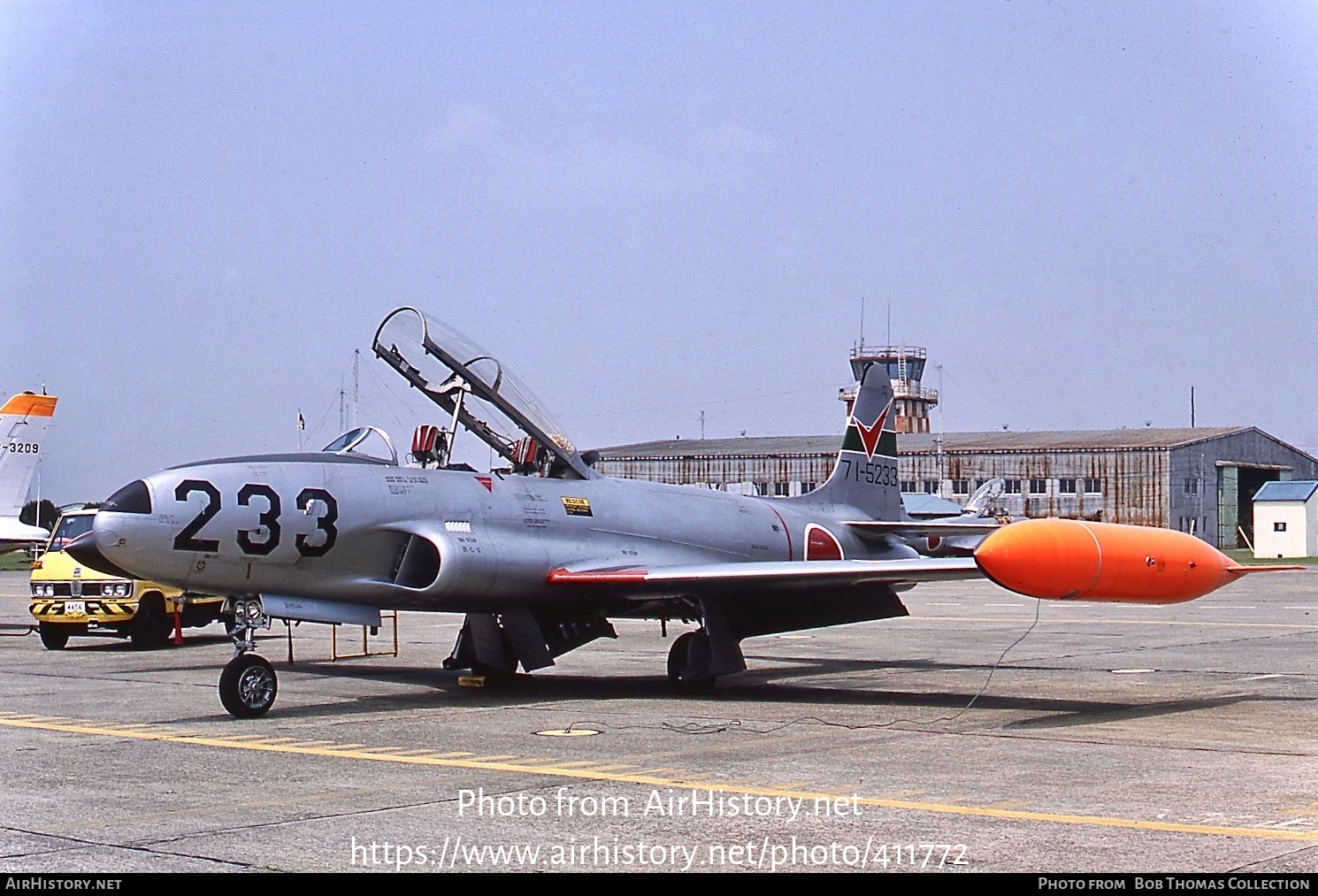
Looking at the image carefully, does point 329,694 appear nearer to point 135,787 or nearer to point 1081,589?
point 135,787

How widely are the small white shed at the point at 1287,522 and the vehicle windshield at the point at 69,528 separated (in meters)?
55.5

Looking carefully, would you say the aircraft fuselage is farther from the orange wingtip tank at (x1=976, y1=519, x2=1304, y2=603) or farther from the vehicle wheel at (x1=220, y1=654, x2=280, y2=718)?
the orange wingtip tank at (x1=976, y1=519, x2=1304, y2=603)

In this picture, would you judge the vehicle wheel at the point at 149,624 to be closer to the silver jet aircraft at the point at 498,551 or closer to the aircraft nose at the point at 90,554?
the silver jet aircraft at the point at 498,551

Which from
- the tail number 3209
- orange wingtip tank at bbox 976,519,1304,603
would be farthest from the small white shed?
the tail number 3209

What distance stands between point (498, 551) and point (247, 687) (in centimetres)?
283

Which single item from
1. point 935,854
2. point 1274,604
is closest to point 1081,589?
point 935,854

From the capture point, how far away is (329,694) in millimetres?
15266

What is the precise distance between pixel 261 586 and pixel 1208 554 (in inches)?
334

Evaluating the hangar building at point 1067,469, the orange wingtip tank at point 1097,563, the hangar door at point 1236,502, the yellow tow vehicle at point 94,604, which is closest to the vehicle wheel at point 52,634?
the yellow tow vehicle at point 94,604

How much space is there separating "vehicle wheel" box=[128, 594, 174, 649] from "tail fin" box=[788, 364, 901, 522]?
32.8ft

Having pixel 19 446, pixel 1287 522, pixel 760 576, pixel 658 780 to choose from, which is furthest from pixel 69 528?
pixel 1287 522

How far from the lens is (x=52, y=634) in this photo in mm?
22094

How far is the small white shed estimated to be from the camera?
2616 inches

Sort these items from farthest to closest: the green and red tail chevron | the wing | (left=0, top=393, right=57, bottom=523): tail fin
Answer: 1. (left=0, top=393, right=57, bottom=523): tail fin
2. the green and red tail chevron
3. the wing
